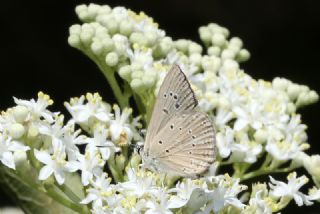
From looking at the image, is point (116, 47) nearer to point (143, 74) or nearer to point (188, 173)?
point (143, 74)

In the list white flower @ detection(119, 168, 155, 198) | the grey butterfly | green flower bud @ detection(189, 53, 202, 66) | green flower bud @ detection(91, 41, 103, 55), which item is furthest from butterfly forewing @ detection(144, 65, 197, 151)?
green flower bud @ detection(189, 53, 202, 66)

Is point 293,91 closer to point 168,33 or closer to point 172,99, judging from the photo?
point 172,99

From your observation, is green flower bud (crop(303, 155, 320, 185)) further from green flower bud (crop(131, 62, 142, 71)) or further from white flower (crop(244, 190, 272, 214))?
green flower bud (crop(131, 62, 142, 71))

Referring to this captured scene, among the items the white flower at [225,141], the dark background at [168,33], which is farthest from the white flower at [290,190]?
the dark background at [168,33]

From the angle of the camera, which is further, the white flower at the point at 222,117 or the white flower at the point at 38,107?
the white flower at the point at 222,117

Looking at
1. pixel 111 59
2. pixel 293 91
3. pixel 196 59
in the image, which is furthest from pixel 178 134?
pixel 293 91

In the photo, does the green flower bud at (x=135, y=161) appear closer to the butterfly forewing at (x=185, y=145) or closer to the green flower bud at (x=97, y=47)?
the butterfly forewing at (x=185, y=145)

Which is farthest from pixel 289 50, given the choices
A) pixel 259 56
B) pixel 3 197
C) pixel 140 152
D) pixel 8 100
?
pixel 140 152
